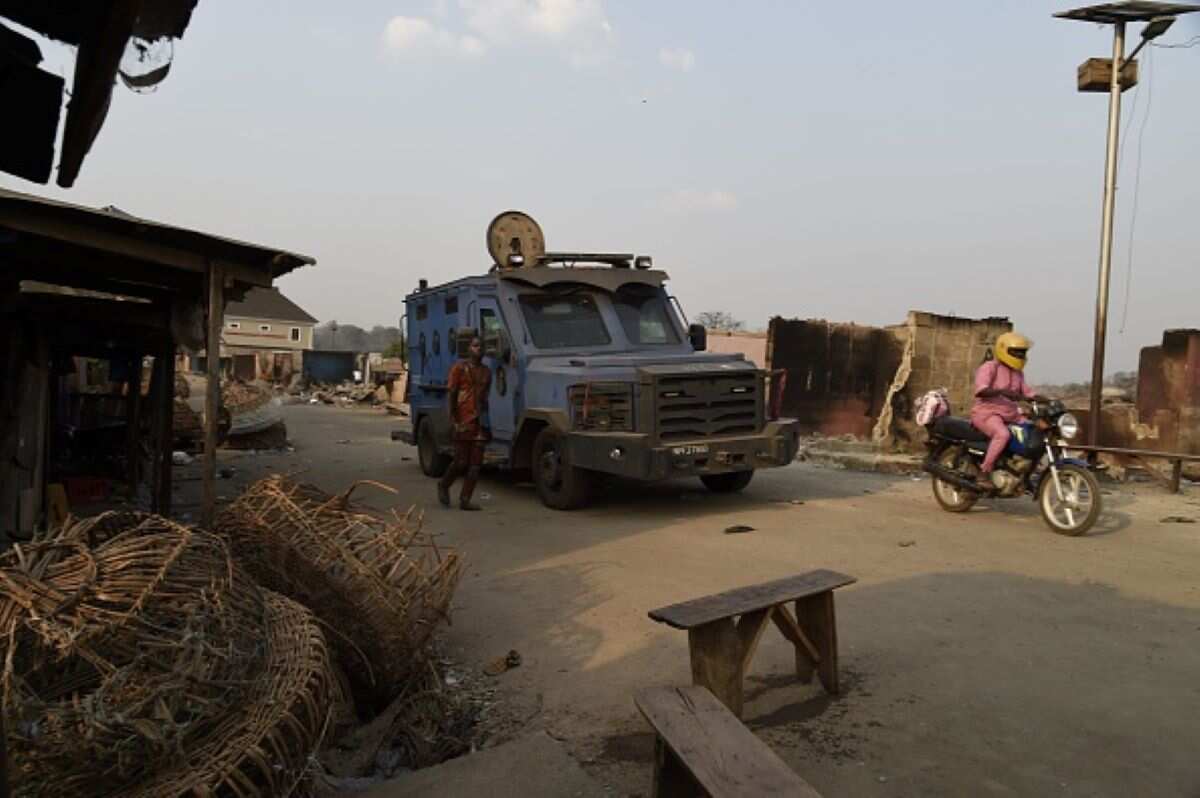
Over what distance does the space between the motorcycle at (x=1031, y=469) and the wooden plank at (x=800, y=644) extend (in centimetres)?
460

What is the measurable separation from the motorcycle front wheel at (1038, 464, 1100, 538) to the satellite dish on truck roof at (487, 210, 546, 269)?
19.3 feet

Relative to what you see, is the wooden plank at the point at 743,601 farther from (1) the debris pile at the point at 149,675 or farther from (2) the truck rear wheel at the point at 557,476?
(2) the truck rear wheel at the point at 557,476

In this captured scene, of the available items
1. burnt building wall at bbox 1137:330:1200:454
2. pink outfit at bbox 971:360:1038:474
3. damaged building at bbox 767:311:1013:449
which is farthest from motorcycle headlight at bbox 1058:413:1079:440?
damaged building at bbox 767:311:1013:449

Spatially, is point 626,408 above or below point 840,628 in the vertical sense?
above

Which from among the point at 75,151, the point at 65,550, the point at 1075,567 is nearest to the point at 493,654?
the point at 65,550

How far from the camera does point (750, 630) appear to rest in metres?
3.73

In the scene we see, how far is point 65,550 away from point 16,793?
3.28 ft

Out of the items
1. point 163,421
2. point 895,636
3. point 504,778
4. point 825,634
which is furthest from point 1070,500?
point 163,421

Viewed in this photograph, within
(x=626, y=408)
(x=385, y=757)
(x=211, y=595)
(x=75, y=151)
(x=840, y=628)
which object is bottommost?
(x=385, y=757)

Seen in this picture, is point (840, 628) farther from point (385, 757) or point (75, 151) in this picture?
point (75, 151)

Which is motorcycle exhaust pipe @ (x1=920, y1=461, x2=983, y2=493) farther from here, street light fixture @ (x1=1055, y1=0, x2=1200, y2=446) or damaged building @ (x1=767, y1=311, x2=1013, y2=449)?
damaged building @ (x1=767, y1=311, x2=1013, y2=449)

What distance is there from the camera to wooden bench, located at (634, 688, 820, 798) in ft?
8.00

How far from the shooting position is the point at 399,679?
13.5 ft

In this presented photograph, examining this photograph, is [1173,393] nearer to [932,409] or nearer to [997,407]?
[932,409]
